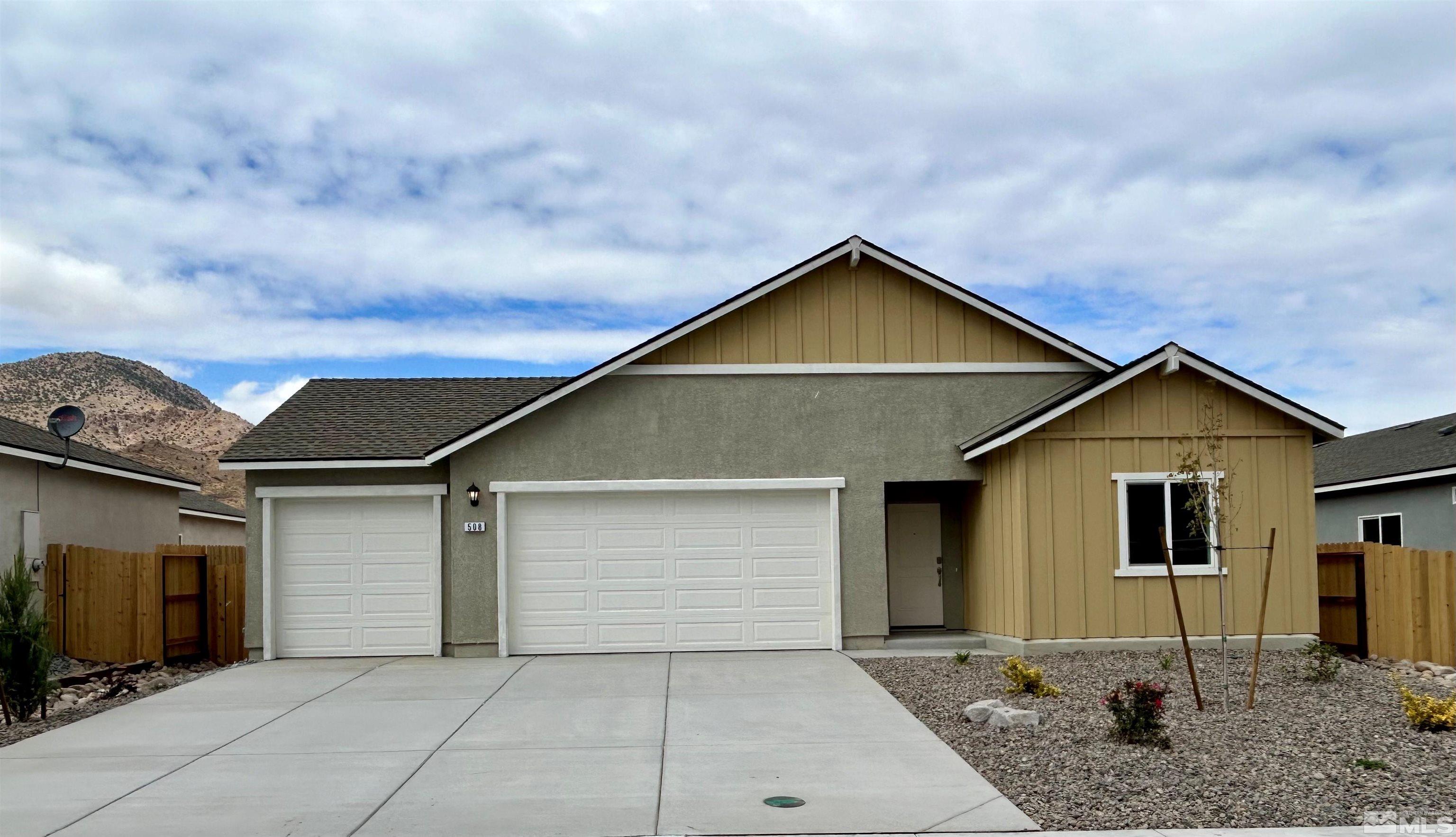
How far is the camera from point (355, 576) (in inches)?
622

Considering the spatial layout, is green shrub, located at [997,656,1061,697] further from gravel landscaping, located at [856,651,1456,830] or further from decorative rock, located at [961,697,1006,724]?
decorative rock, located at [961,697,1006,724]

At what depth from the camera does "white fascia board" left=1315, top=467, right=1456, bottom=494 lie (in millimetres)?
18875

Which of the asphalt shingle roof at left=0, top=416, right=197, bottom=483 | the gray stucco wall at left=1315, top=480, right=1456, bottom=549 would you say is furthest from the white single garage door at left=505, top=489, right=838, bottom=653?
the gray stucco wall at left=1315, top=480, right=1456, bottom=549

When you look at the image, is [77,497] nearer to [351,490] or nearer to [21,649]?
[351,490]

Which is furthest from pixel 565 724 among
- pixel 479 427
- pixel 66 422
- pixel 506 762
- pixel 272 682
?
pixel 66 422

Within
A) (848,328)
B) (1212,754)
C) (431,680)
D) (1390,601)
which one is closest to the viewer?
(1212,754)

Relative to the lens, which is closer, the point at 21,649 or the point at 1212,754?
the point at 1212,754

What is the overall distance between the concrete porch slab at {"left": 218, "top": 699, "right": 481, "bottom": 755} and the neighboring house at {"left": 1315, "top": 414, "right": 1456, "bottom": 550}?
14.2m

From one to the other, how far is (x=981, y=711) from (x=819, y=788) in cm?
267

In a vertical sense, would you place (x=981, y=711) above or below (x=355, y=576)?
below

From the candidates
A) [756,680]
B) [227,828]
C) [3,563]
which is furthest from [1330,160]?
[3,563]

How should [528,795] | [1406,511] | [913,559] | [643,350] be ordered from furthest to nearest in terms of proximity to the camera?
[1406,511], [913,559], [643,350], [528,795]

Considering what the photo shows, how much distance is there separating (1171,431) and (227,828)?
11682 mm

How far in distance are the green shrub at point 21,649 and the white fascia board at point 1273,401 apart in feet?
42.9
